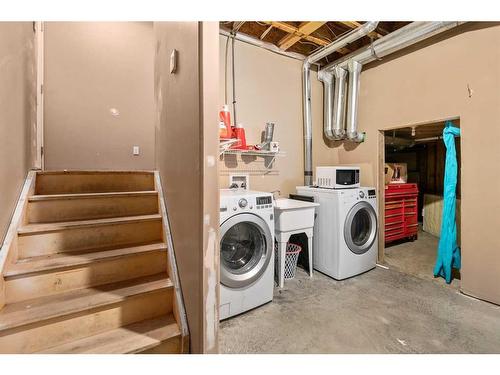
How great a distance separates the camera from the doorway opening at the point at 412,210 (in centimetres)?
294

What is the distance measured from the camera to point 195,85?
1107mm

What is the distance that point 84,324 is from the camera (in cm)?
118

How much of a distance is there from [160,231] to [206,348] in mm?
906

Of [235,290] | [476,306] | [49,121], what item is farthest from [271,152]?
[49,121]

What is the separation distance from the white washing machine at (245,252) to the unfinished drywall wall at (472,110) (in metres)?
1.89

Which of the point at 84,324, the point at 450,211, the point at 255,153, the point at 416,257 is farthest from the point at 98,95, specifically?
the point at 416,257

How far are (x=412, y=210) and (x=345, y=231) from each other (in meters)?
2.19

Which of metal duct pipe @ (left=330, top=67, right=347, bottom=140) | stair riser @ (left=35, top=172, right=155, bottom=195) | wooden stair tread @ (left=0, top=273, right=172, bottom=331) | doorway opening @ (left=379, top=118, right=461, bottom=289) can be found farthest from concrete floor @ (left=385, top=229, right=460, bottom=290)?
stair riser @ (left=35, top=172, right=155, bottom=195)

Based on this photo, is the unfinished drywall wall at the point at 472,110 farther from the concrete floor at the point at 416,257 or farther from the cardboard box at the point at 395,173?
the cardboard box at the point at 395,173

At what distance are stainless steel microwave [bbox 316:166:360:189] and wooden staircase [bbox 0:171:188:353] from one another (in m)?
1.87

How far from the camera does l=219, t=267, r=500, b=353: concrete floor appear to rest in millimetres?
1541

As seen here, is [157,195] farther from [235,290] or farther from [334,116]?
[334,116]

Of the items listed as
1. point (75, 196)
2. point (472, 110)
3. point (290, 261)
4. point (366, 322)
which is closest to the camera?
point (75, 196)

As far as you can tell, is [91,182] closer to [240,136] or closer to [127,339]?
[127,339]
